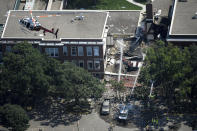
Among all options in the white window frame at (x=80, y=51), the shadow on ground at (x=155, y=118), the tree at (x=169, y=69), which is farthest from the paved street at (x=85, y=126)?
the white window frame at (x=80, y=51)

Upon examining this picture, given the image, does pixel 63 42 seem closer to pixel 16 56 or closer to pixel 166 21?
pixel 16 56

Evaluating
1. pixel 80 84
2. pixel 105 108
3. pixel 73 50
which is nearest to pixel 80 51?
pixel 73 50

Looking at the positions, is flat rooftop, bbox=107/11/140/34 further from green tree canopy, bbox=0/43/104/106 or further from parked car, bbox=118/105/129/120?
parked car, bbox=118/105/129/120

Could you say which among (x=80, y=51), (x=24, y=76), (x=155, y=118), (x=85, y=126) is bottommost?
(x=85, y=126)

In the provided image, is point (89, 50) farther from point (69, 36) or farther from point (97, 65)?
point (69, 36)

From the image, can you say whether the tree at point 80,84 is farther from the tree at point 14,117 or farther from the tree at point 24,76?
the tree at point 14,117

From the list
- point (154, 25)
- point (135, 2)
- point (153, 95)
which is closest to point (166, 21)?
point (154, 25)

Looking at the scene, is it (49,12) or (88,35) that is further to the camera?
(49,12)
